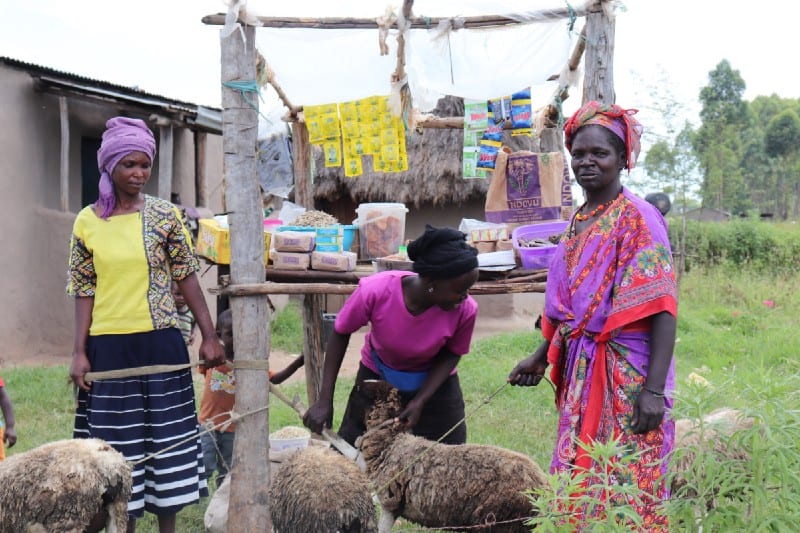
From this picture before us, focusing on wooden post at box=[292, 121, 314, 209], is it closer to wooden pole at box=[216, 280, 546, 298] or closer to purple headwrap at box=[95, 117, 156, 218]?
wooden pole at box=[216, 280, 546, 298]

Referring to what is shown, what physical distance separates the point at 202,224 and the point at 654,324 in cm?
269

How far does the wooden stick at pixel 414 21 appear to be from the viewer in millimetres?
3586

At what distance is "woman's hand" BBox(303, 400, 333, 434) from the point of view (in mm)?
3258

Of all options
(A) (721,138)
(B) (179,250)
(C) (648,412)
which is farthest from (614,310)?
(A) (721,138)

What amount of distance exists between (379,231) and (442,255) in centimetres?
165

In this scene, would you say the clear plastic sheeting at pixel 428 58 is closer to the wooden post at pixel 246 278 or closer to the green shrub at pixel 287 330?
the wooden post at pixel 246 278

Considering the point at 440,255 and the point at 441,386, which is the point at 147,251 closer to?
the point at 440,255

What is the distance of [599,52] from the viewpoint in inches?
144

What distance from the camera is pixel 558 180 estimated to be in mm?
4418

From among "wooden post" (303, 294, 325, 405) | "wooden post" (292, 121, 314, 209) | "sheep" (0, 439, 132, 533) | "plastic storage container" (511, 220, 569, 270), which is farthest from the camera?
"wooden post" (292, 121, 314, 209)

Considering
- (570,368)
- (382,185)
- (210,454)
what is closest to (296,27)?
(570,368)

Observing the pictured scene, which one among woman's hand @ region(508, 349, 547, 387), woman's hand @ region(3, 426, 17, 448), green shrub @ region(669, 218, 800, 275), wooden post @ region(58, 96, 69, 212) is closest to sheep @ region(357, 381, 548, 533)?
woman's hand @ region(508, 349, 547, 387)

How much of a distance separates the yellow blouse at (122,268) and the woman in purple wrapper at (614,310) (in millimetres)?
1716

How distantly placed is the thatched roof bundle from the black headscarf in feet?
26.9
